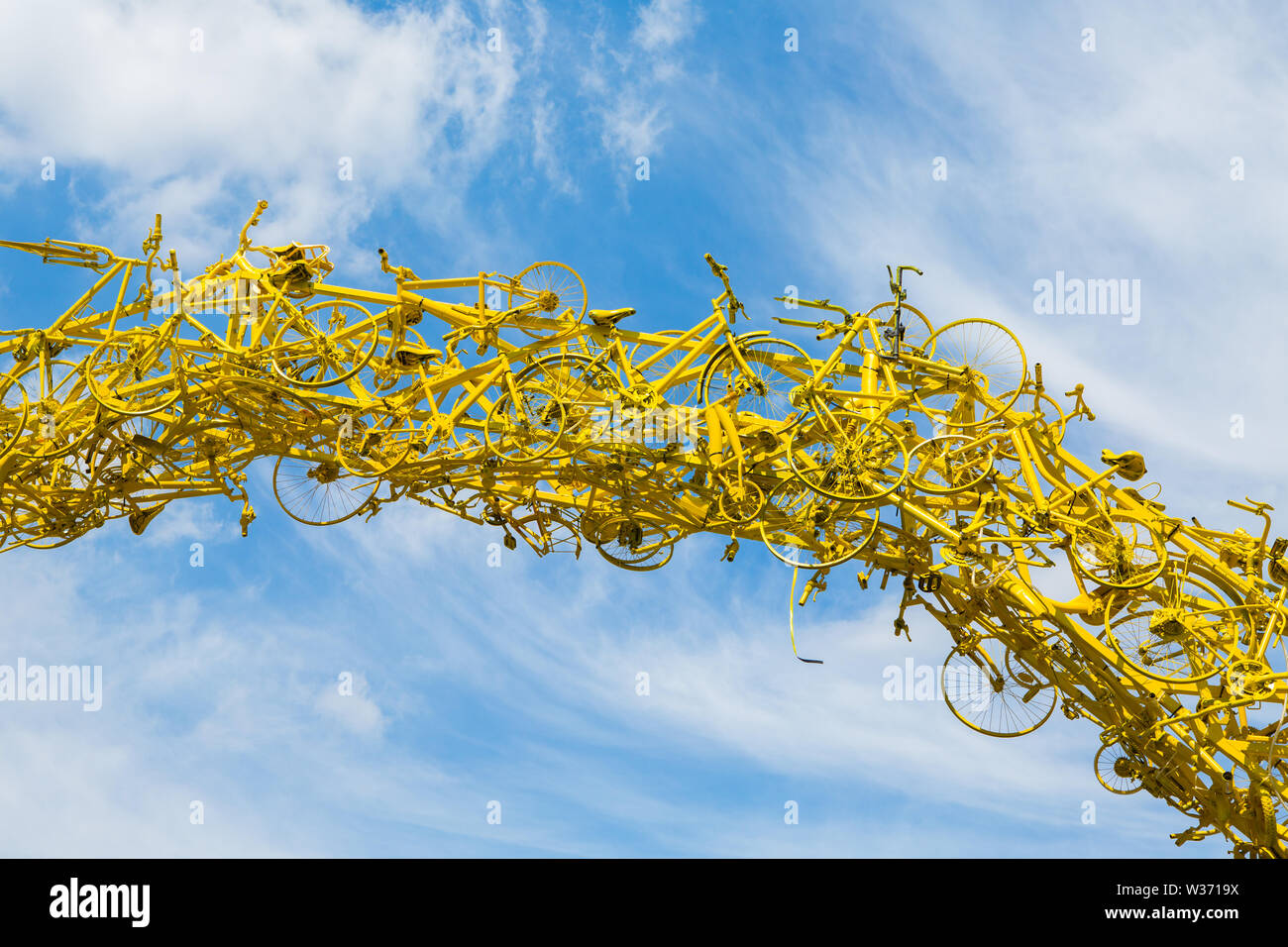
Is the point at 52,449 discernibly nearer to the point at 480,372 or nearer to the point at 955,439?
the point at 480,372

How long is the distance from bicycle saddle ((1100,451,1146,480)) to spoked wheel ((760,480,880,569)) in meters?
2.69

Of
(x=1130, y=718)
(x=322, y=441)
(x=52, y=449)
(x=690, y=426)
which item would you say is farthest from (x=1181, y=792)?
(x=52, y=449)

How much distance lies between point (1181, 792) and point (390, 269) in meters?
9.32

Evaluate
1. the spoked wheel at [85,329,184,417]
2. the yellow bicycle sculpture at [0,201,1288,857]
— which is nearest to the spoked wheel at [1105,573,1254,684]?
the yellow bicycle sculpture at [0,201,1288,857]

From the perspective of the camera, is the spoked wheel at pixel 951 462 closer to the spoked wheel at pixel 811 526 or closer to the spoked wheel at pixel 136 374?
the spoked wheel at pixel 811 526

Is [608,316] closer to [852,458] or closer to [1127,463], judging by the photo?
[852,458]

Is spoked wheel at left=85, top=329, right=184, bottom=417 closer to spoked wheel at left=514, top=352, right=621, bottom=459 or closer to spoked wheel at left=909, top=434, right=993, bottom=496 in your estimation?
spoked wheel at left=514, top=352, right=621, bottom=459

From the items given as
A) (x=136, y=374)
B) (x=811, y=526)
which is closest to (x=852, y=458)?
(x=811, y=526)

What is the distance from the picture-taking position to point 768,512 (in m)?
13.4

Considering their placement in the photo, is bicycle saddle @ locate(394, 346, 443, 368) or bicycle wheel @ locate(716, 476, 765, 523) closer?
bicycle wheel @ locate(716, 476, 765, 523)

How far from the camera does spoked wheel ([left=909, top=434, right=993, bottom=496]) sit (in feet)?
42.7

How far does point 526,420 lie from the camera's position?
42.8 ft

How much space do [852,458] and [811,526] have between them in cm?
87

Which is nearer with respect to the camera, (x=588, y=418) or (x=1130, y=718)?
(x=588, y=418)
